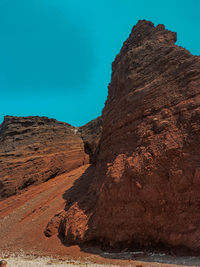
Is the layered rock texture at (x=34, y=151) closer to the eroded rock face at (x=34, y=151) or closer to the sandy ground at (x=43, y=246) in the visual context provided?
the eroded rock face at (x=34, y=151)

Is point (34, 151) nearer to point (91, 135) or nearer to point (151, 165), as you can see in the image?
point (91, 135)

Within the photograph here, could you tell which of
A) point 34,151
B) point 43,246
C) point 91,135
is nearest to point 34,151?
point 34,151

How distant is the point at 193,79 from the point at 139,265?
479cm

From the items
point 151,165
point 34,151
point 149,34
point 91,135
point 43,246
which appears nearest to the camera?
point 151,165

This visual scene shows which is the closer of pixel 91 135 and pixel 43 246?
pixel 43 246

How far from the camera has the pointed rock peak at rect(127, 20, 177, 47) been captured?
25.3ft

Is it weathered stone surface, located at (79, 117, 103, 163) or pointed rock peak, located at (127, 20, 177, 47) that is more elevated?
pointed rock peak, located at (127, 20, 177, 47)

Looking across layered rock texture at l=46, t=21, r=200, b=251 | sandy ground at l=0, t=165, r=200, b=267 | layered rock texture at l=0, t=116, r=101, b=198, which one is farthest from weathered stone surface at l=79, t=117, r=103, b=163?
layered rock texture at l=46, t=21, r=200, b=251

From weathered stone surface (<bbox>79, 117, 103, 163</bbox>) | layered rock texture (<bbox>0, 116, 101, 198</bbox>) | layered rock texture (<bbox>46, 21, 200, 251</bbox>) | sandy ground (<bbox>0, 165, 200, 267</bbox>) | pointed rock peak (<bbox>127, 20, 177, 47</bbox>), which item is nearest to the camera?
sandy ground (<bbox>0, 165, 200, 267</bbox>)

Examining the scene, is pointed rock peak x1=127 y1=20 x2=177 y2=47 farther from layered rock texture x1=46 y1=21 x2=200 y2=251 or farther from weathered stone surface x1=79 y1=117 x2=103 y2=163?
weathered stone surface x1=79 y1=117 x2=103 y2=163

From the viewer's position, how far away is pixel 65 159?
15.9 meters

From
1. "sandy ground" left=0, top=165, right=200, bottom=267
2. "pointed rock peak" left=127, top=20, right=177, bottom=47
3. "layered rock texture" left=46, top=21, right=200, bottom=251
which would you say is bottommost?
"sandy ground" left=0, top=165, right=200, bottom=267

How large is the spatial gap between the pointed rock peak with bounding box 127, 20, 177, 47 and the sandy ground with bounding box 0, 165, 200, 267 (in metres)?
7.31

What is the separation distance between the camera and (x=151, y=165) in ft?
16.7
